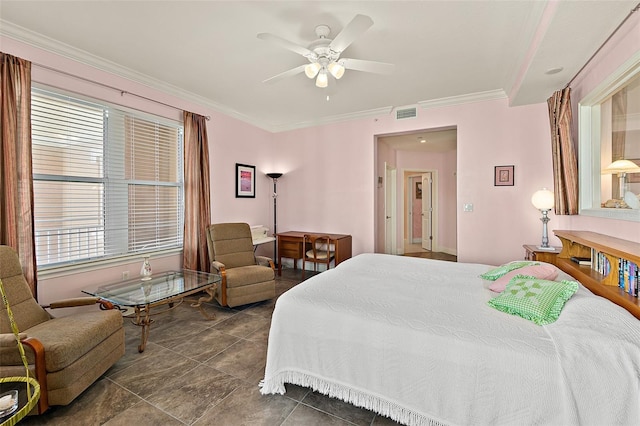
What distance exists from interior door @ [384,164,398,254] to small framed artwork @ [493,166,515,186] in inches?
98.0

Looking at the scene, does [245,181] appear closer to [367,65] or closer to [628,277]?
[367,65]

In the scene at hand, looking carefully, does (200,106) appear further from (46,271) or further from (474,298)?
(474,298)

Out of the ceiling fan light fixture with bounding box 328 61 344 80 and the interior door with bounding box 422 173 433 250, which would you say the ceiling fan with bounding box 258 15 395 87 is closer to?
the ceiling fan light fixture with bounding box 328 61 344 80

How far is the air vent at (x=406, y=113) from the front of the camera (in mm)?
4297

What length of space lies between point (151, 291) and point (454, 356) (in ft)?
8.44

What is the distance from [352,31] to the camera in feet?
6.53

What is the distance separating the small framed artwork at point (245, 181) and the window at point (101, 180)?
39.1 inches

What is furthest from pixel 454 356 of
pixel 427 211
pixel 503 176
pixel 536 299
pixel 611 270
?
pixel 427 211

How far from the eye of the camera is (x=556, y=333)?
4.40 ft

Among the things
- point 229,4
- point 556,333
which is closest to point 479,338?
point 556,333

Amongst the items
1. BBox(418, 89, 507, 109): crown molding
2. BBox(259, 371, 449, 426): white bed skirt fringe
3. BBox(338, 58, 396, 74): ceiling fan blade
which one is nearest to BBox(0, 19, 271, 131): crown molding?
BBox(338, 58, 396, 74): ceiling fan blade

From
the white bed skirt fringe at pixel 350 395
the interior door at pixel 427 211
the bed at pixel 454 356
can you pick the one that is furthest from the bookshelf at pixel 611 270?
the interior door at pixel 427 211

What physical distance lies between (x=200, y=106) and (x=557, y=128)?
14.6 ft

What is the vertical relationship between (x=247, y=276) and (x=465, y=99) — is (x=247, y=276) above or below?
below
